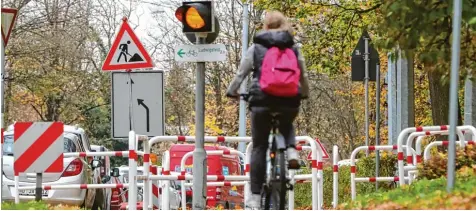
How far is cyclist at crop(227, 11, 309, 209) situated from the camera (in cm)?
952

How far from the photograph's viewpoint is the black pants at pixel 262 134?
9.56 metres

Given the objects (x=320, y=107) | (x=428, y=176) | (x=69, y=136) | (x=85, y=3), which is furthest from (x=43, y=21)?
(x=320, y=107)

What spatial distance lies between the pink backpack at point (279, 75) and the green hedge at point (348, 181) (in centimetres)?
1320

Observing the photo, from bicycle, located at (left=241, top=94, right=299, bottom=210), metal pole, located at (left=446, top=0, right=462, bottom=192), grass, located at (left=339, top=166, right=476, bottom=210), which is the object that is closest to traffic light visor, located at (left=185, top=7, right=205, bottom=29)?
grass, located at (left=339, top=166, right=476, bottom=210)

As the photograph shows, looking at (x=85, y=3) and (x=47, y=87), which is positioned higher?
(x=85, y=3)

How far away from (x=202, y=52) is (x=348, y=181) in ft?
53.2

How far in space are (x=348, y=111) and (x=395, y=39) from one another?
156 feet

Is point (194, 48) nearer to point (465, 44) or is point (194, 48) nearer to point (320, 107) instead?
point (465, 44)

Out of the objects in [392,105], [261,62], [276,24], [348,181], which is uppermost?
[276,24]

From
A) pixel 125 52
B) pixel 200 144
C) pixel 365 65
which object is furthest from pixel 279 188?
pixel 365 65

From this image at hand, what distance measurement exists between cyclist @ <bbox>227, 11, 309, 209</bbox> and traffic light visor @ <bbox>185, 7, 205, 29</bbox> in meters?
2.58

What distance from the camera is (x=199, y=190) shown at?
12.5m

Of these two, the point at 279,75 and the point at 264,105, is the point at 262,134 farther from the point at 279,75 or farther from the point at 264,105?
the point at 279,75

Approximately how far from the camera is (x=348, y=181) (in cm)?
2830
